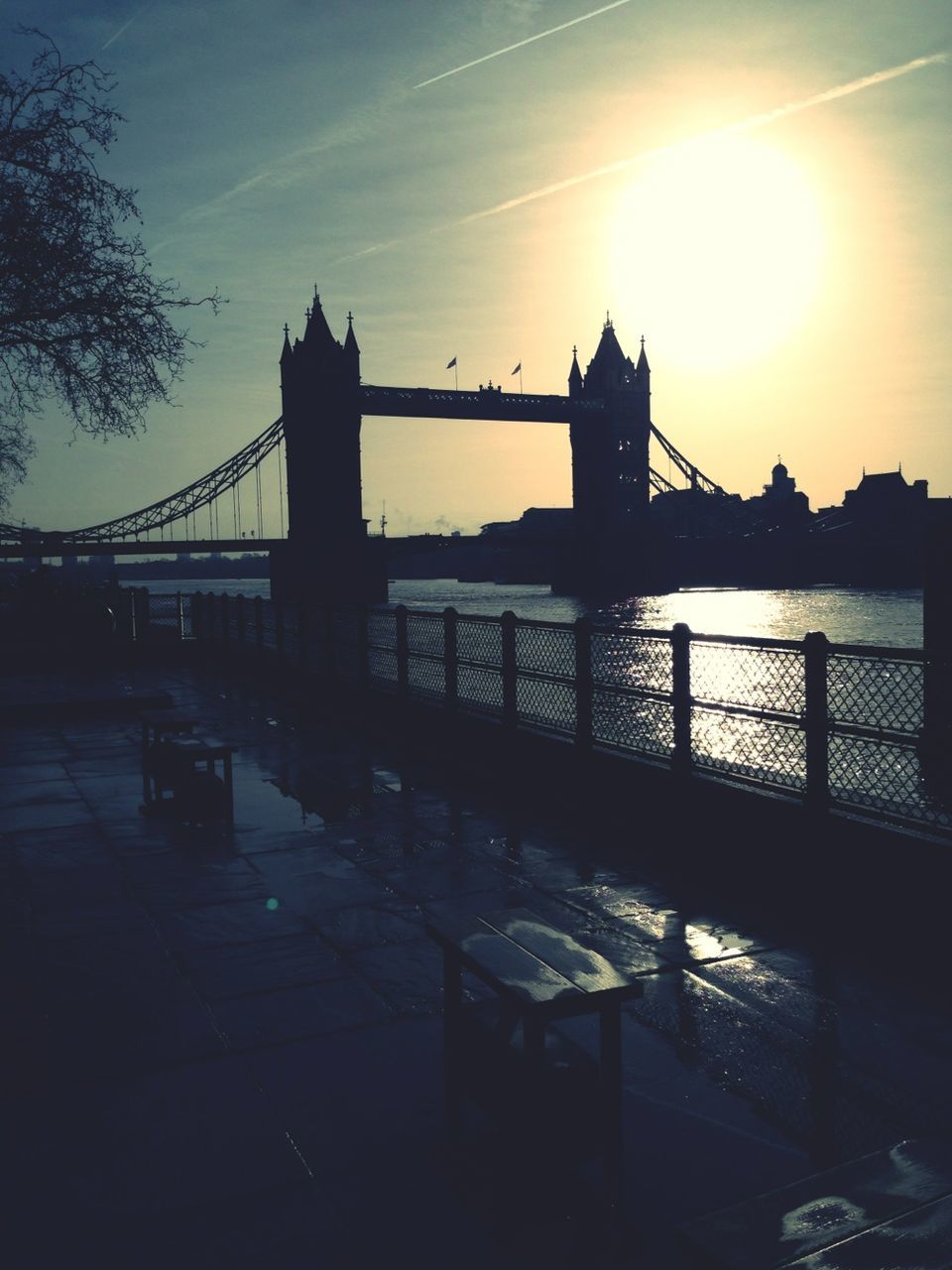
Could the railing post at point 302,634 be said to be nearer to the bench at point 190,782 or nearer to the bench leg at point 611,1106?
the bench at point 190,782

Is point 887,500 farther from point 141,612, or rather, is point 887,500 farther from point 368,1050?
point 368,1050

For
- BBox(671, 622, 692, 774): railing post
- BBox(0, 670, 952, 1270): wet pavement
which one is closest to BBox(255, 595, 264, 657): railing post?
BBox(0, 670, 952, 1270): wet pavement

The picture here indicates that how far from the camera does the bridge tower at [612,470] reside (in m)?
117

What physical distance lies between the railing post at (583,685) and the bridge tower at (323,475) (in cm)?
8810

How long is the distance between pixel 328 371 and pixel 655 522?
43.0 meters

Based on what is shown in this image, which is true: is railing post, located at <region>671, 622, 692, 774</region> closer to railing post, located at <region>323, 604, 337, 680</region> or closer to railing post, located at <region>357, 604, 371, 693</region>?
railing post, located at <region>357, 604, 371, 693</region>

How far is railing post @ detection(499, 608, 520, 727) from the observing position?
9.66m

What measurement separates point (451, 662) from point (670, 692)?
12.4 ft

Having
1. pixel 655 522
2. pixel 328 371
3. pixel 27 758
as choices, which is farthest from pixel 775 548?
pixel 27 758

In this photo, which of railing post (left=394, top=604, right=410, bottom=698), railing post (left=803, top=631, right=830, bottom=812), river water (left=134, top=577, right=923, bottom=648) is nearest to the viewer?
railing post (left=803, top=631, right=830, bottom=812)

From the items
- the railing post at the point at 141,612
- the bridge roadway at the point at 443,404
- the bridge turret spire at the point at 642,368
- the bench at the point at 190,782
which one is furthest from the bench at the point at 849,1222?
the bridge turret spire at the point at 642,368

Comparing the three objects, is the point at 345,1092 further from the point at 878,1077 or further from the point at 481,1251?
the point at 878,1077

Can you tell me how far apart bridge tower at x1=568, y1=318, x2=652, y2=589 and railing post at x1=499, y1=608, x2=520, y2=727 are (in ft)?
351

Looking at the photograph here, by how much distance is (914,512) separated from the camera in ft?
503
